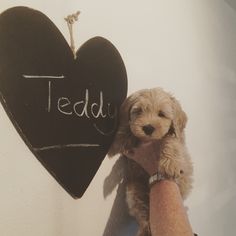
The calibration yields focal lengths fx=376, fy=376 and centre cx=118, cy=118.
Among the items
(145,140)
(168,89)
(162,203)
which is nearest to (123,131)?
(145,140)

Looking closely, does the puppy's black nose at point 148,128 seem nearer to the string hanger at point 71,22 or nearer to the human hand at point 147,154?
the human hand at point 147,154

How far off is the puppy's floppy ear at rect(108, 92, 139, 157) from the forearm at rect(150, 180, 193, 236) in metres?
0.12

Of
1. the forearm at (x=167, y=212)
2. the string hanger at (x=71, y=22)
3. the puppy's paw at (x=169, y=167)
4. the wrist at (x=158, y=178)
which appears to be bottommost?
the forearm at (x=167, y=212)

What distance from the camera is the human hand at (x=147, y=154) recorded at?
84 cm

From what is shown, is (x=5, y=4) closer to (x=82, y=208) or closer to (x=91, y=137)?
(x=91, y=137)

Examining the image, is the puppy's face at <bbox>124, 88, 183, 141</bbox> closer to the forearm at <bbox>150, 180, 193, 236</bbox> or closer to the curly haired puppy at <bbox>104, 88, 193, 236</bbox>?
the curly haired puppy at <bbox>104, 88, 193, 236</bbox>

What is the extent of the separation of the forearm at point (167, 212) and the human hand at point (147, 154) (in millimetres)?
45

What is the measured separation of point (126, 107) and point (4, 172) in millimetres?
327

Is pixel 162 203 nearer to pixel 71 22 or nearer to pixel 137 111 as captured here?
pixel 137 111

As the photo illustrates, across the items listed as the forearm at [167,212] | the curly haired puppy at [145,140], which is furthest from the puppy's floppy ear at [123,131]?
the forearm at [167,212]

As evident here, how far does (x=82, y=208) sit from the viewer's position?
79 cm

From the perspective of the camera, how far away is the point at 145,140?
85 centimetres

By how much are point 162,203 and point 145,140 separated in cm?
14

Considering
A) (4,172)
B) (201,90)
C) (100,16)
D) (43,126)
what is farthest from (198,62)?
(4,172)
